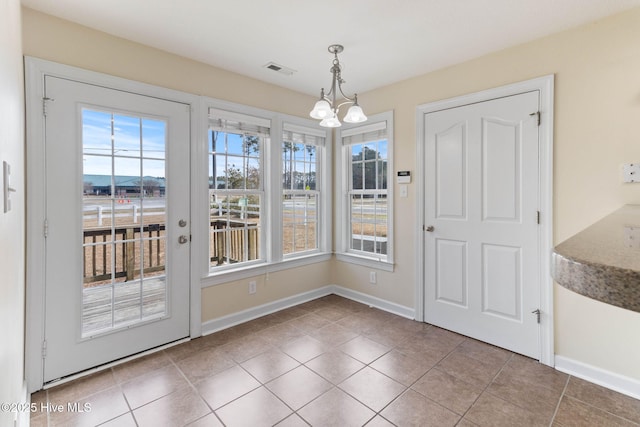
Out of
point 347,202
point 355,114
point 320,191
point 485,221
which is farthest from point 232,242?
point 485,221

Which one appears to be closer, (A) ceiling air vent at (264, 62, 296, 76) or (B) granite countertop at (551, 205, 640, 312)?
(B) granite countertop at (551, 205, 640, 312)

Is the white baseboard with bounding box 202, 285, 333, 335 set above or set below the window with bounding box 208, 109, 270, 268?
below

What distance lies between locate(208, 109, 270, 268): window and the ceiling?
581mm

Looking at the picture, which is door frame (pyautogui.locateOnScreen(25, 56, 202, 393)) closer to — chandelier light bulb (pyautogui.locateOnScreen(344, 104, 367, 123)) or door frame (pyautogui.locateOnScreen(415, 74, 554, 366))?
chandelier light bulb (pyautogui.locateOnScreen(344, 104, 367, 123))

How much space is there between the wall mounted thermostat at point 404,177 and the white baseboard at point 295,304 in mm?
1332

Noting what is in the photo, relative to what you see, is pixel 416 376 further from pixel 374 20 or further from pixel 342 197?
pixel 374 20

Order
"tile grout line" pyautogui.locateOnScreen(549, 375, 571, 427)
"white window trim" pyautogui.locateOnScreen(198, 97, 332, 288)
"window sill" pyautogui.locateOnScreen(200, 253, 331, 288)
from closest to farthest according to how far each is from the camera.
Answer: "tile grout line" pyautogui.locateOnScreen(549, 375, 571, 427) → "white window trim" pyautogui.locateOnScreen(198, 97, 332, 288) → "window sill" pyautogui.locateOnScreen(200, 253, 331, 288)

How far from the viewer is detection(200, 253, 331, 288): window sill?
295 cm

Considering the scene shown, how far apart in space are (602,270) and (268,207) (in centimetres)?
320

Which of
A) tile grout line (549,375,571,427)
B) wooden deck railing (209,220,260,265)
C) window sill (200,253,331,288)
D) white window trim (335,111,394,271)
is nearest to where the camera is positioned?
tile grout line (549,375,571,427)

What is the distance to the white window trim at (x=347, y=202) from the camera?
134 inches

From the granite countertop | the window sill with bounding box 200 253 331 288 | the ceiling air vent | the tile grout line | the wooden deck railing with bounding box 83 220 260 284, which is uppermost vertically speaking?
the ceiling air vent

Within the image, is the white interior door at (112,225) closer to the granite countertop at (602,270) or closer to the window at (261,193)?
the window at (261,193)

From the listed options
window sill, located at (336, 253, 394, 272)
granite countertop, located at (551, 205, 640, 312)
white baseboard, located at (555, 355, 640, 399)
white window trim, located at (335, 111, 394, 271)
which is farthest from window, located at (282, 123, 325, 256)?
granite countertop, located at (551, 205, 640, 312)
